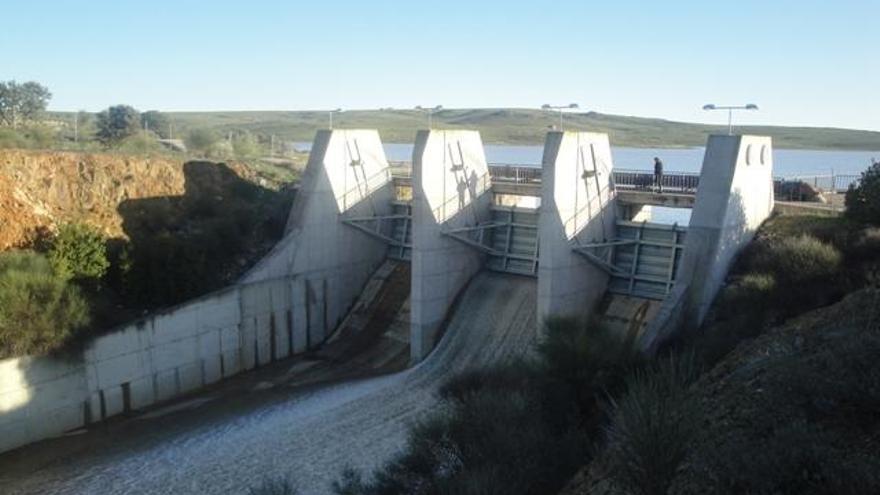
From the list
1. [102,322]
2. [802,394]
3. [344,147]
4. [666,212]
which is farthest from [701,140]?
[802,394]

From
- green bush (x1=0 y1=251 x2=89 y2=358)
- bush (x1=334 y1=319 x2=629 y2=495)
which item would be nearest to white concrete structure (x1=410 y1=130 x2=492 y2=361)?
bush (x1=334 y1=319 x2=629 y2=495)

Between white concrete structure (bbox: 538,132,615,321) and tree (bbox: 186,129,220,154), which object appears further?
tree (bbox: 186,129,220,154)

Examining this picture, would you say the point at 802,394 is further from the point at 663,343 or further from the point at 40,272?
the point at 40,272

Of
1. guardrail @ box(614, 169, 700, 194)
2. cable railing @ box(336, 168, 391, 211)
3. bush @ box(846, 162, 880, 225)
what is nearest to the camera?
bush @ box(846, 162, 880, 225)

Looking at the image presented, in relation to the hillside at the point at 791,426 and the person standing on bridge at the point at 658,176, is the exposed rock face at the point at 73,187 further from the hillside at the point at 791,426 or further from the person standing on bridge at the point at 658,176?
the hillside at the point at 791,426

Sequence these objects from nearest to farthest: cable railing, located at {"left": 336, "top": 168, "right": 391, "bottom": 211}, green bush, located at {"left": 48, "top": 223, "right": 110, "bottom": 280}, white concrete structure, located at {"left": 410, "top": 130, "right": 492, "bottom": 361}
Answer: green bush, located at {"left": 48, "top": 223, "right": 110, "bottom": 280}
white concrete structure, located at {"left": 410, "top": 130, "right": 492, "bottom": 361}
cable railing, located at {"left": 336, "top": 168, "right": 391, "bottom": 211}

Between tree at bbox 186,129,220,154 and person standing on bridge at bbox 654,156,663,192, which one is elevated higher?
tree at bbox 186,129,220,154

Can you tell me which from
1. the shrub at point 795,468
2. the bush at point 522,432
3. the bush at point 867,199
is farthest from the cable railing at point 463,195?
the shrub at point 795,468

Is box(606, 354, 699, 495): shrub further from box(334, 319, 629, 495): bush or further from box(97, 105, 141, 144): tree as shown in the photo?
box(97, 105, 141, 144): tree
